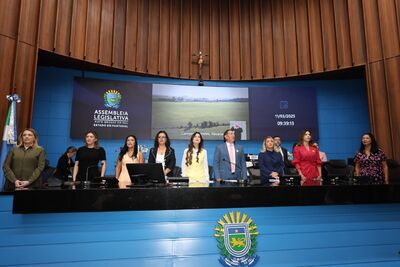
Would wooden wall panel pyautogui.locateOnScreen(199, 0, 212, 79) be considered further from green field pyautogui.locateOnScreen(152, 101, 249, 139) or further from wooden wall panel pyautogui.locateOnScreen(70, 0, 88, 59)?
wooden wall panel pyautogui.locateOnScreen(70, 0, 88, 59)

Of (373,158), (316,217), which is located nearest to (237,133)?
(373,158)

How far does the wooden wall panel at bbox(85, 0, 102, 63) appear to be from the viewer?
18.1 ft

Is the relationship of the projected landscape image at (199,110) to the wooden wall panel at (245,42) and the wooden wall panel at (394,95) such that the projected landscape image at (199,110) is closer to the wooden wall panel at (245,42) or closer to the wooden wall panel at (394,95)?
the wooden wall panel at (245,42)

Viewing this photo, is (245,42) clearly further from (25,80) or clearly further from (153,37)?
(25,80)

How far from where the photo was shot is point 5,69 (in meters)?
4.41

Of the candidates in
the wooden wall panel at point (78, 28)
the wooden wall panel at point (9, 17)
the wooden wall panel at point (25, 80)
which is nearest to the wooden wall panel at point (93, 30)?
the wooden wall panel at point (78, 28)

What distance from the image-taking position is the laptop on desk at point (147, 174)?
7.57 ft

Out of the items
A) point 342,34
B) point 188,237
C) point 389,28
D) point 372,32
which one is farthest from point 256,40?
point 188,237

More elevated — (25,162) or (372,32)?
(372,32)

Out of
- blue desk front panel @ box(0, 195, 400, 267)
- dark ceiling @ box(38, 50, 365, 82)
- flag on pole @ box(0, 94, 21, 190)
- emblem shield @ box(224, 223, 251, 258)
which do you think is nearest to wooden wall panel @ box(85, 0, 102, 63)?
dark ceiling @ box(38, 50, 365, 82)

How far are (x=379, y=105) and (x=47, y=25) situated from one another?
629 cm

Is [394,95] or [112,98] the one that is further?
[112,98]

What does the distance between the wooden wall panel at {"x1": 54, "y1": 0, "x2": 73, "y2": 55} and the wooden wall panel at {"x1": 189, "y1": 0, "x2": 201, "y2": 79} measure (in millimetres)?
2551

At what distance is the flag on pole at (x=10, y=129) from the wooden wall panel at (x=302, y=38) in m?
5.54
